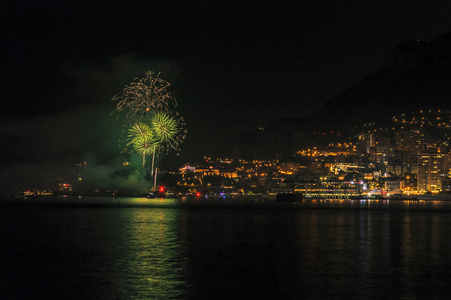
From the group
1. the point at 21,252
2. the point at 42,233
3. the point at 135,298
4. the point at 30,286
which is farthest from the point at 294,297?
the point at 42,233

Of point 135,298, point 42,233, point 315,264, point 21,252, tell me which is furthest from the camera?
point 42,233

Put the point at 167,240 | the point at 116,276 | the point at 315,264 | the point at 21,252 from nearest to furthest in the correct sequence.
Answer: the point at 116,276
the point at 315,264
the point at 21,252
the point at 167,240

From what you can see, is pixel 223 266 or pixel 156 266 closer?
pixel 156 266

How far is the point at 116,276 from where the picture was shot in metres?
25.2

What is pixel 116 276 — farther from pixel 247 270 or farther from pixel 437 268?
pixel 437 268

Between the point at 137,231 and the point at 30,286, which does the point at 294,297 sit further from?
the point at 137,231

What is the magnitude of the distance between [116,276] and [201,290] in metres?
4.71

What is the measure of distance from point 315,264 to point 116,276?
9997 millimetres

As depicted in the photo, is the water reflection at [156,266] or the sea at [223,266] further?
the sea at [223,266]

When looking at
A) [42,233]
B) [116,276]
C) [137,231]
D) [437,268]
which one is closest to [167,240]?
[137,231]

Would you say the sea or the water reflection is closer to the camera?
the water reflection

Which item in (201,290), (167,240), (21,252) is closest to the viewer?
(201,290)

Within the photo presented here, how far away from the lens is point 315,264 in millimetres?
29484

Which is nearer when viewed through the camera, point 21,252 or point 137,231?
point 21,252
